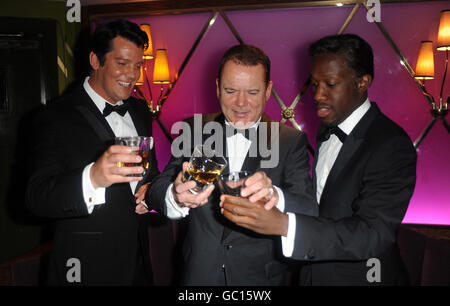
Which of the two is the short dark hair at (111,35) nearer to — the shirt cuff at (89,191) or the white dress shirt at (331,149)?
the shirt cuff at (89,191)

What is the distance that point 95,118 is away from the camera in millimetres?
2115

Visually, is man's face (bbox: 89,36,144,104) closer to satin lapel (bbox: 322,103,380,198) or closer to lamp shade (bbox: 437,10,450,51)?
satin lapel (bbox: 322,103,380,198)

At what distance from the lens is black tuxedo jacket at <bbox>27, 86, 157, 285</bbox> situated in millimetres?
1944

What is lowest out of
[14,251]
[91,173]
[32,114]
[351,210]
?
[14,251]

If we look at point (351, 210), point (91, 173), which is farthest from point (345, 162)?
point (91, 173)

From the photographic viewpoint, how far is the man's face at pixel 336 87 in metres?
1.92

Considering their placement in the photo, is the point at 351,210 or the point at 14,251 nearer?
the point at 351,210

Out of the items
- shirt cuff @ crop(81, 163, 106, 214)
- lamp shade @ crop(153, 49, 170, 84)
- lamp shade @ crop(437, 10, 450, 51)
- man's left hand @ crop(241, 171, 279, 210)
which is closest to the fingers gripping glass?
man's left hand @ crop(241, 171, 279, 210)

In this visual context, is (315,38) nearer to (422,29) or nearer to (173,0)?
(422,29)

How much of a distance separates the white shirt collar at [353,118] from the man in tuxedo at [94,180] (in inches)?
46.0

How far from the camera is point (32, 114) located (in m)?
4.29

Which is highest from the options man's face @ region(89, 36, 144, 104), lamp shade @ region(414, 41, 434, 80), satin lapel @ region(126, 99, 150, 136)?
lamp shade @ region(414, 41, 434, 80)

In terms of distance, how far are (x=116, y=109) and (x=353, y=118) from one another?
1.50 meters
